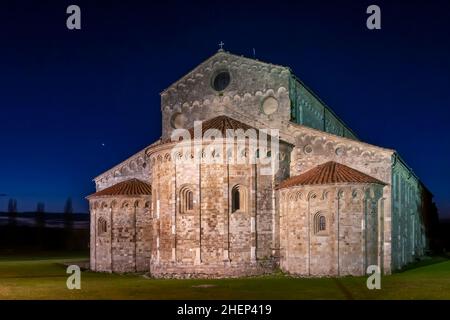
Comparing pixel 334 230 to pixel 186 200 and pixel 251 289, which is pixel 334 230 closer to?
pixel 251 289

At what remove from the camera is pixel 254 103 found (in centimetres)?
3319

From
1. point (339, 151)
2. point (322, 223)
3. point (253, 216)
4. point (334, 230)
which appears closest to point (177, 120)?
point (253, 216)

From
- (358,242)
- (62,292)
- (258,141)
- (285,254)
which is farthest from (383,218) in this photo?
(62,292)

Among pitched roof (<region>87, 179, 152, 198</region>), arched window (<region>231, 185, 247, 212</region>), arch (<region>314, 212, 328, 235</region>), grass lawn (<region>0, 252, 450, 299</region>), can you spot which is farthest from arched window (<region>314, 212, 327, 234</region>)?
pitched roof (<region>87, 179, 152, 198</region>)

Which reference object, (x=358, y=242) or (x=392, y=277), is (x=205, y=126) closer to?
(x=358, y=242)

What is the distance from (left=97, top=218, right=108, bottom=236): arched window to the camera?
35.0 meters

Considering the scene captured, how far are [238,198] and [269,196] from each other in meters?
1.72

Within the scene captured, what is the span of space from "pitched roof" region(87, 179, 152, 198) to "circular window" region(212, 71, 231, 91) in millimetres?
7692

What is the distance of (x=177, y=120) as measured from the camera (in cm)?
3588

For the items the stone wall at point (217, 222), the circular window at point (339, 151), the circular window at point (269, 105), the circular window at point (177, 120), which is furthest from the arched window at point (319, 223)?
the circular window at point (177, 120)

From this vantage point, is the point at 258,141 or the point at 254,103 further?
the point at 254,103

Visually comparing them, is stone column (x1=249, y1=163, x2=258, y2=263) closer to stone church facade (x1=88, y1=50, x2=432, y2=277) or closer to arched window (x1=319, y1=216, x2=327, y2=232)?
stone church facade (x1=88, y1=50, x2=432, y2=277)

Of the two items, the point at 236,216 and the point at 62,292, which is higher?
the point at 236,216
